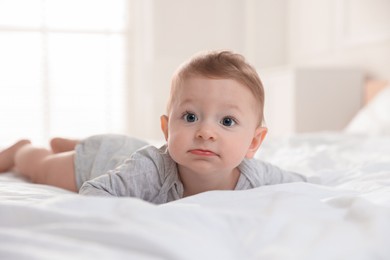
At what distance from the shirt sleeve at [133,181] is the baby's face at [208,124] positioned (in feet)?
0.23

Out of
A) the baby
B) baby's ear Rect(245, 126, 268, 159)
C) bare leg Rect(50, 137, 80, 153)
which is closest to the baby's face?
the baby

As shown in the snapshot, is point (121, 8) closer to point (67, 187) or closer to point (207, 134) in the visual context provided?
point (67, 187)

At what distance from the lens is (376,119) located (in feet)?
8.57

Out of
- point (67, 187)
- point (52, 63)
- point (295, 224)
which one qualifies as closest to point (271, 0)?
point (52, 63)

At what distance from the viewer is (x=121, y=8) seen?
4945 mm

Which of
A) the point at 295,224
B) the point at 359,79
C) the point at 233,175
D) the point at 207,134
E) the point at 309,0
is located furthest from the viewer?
the point at 309,0

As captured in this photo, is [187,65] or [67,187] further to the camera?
[67,187]

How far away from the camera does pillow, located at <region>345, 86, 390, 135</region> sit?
2506 millimetres

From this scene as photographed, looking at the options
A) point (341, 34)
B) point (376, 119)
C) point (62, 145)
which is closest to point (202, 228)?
point (62, 145)

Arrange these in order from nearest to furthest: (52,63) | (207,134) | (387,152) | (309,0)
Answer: (207,134) → (387,152) → (309,0) → (52,63)

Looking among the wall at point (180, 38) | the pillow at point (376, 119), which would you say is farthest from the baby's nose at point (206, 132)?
the wall at point (180, 38)

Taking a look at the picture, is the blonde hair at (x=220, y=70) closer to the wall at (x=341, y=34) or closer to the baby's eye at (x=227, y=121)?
the baby's eye at (x=227, y=121)

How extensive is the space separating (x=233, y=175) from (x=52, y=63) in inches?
156

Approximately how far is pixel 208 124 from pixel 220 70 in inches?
4.8
